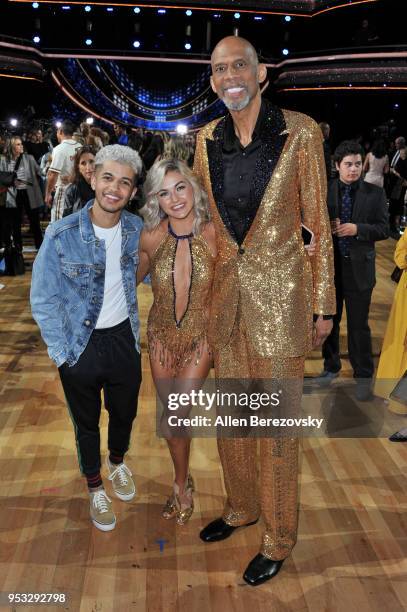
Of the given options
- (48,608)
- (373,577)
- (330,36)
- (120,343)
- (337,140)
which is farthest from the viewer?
(337,140)

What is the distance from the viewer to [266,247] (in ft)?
7.56

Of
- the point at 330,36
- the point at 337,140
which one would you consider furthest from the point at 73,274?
the point at 337,140

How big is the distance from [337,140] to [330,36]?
9.65ft

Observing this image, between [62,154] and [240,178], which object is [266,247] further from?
[62,154]

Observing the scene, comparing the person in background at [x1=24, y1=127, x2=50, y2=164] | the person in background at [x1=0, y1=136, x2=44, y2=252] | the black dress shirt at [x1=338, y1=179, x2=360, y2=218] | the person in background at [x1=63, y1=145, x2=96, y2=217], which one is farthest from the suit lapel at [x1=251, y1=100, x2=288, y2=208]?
the person in background at [x1=24, y1=127, x2=50, y2=164]

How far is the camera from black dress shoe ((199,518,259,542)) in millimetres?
2723

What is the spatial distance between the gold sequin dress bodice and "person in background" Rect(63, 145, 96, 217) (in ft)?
6.06

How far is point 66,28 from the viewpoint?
16234 millimetres

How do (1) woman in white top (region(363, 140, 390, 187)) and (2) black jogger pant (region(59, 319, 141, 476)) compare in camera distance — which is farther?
(1) woman in white top (region(363, 140, 390, 187))

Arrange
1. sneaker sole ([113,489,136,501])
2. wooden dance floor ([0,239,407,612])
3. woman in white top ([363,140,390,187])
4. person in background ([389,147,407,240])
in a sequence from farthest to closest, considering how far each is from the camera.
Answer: person in background ([389,147,407,240]) < woman in white top ([363,140,390,187]) < sneaker sole ([113,489,136,501]) < wooden dance floor ([0,239,407,612])

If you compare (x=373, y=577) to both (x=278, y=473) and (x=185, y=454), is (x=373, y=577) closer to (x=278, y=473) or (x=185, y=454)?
(x=278, y=473)

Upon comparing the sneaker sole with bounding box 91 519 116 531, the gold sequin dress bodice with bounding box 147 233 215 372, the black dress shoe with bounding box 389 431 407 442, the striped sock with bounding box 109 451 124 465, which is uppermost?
the gold sequin dress bodice with bounding box 147 233 215 372

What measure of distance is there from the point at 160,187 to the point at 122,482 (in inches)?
54.8

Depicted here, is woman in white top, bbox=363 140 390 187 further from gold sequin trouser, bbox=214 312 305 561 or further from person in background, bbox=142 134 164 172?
gold sequin trouser, bbox=214 312 305 561
